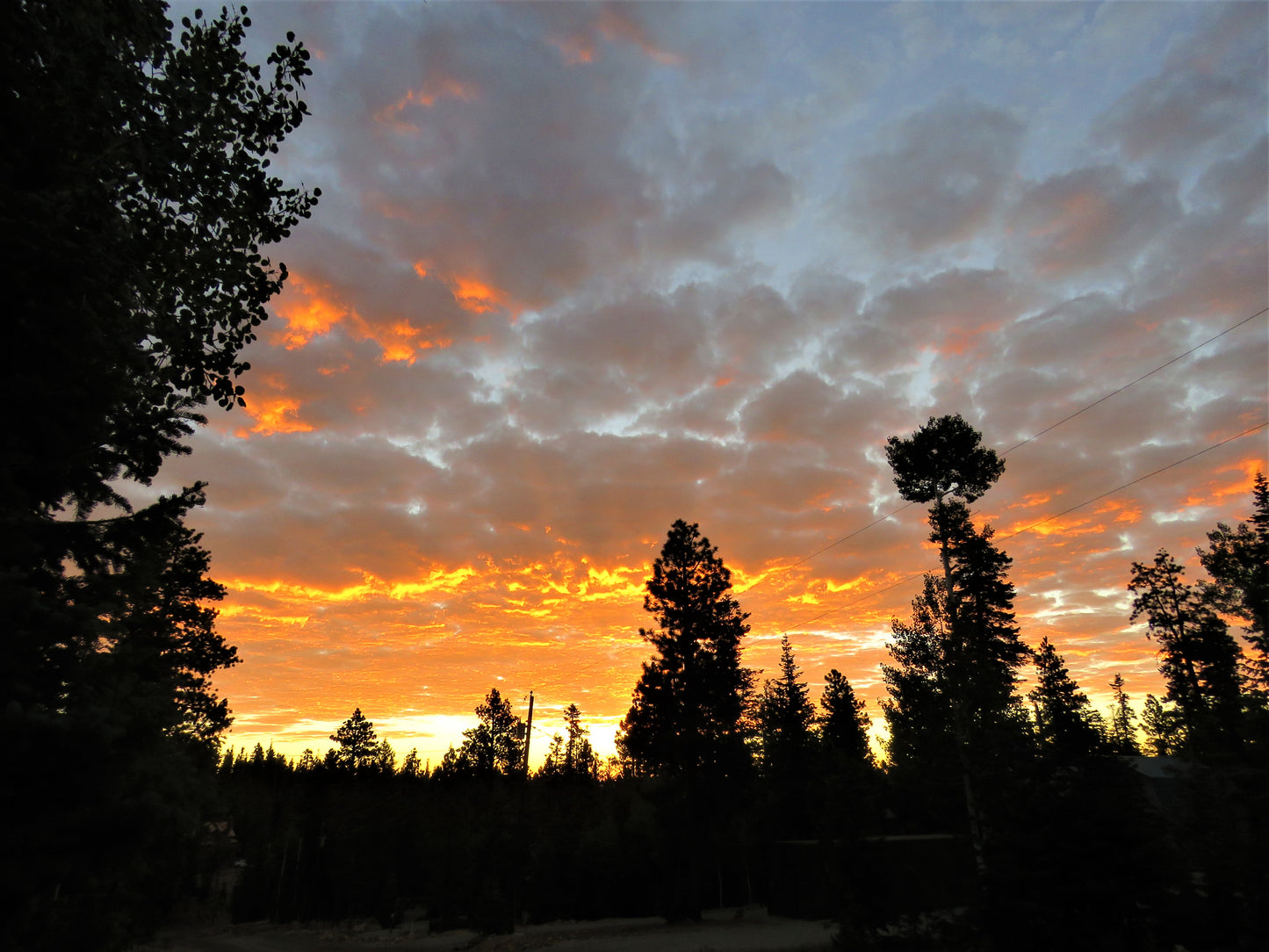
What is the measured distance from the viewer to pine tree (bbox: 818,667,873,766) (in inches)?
2697

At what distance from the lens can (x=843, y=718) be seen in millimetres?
70125

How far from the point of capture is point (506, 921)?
31094 millimetres

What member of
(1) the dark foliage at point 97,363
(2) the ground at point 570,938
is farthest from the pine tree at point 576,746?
(1) the dark foliage at point 97,363

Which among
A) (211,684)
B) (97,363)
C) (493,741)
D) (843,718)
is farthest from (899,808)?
(493,741)

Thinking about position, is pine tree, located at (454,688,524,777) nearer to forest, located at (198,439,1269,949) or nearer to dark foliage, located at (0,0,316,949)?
forest, located at (198,439,1269,949)

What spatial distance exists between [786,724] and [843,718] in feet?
54.8

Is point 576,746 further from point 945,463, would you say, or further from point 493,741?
point 945,463

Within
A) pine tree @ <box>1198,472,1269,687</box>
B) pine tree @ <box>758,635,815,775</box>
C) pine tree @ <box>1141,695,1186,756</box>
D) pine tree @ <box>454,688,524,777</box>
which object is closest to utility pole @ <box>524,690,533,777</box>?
pine tree @ <box>758,635,815,775</box>

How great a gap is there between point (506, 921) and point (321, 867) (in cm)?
3294

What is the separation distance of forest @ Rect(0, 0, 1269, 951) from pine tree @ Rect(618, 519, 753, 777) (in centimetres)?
14

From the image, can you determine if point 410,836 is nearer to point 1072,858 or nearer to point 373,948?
point 373,948

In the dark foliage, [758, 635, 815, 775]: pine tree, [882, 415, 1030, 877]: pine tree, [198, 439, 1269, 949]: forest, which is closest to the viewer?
the dark foliage

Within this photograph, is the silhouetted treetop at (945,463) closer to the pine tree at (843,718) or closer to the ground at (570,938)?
the ground at (570,938)

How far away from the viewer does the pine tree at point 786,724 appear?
48.5 meters
